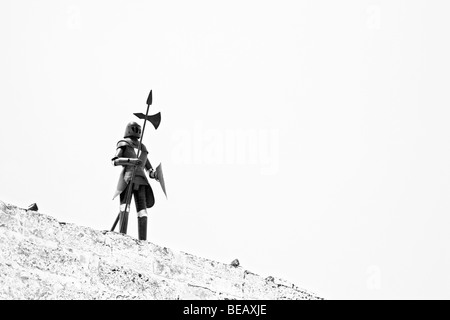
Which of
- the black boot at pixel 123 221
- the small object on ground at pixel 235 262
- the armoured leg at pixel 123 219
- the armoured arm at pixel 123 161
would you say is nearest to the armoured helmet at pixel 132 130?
the armoured arm at pixel 123 161

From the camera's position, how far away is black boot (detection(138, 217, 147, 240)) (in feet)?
53.4

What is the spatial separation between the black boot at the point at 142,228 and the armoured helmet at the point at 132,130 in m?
1.57

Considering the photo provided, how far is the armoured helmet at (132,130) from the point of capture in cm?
1717

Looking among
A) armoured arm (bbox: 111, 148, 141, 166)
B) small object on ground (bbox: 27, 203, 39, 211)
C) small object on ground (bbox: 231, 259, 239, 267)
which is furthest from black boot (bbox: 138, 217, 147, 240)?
small object on ground (bbox: 27, 203, 39, 211)

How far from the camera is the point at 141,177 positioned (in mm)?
16766

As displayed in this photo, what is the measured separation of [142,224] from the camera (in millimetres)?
16406

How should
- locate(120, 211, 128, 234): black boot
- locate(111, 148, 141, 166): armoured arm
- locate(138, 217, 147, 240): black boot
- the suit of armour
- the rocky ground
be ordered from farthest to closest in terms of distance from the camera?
locate(111, 148, 141, 166): armoured arm
the suit of armour
locate(138, 217, 147, 240): black boot
locate(120, 211, 128, 234): black boot
the rocky ground

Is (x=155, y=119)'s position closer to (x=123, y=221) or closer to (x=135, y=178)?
(x=135, y=178)

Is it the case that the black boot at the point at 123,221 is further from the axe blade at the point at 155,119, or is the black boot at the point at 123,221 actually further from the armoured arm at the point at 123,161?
the axe blade at the point at 155,119

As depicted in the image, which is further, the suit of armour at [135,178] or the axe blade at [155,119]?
the axe blade at [155,119]

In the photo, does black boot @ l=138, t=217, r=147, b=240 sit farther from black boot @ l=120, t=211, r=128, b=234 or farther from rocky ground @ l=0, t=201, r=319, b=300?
rocky ground @ l=0, t=201, r=319, b=300
